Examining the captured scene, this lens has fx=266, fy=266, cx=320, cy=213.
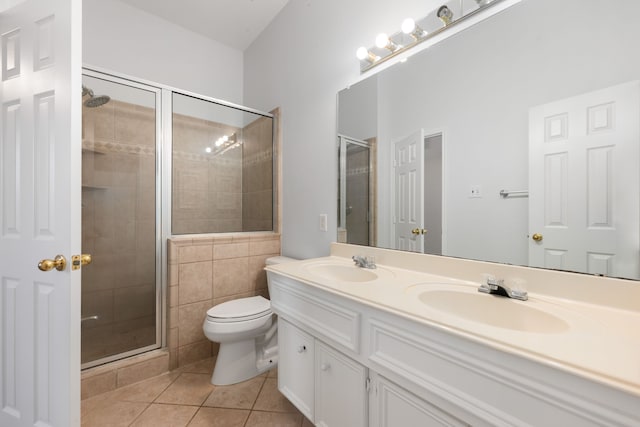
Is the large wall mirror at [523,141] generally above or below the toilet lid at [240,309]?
above

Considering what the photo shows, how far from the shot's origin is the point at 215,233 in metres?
2.11

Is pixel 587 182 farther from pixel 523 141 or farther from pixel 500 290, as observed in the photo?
pixel 500 290

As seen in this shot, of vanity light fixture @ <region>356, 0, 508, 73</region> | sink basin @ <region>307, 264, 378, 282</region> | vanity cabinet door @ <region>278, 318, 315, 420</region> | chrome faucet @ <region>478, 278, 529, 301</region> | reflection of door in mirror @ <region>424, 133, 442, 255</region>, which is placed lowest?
vanity cabinet door @ <region>278, 318, 315, 420</region>

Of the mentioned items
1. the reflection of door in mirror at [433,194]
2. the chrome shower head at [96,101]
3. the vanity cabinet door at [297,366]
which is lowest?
the vanity cabinet door at [297,366]

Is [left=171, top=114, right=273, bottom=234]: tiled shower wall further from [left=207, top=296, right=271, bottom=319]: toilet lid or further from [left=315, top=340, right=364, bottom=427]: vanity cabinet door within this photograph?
[left=315, top=340, right=364, bottom=427]: vanity cabinet door

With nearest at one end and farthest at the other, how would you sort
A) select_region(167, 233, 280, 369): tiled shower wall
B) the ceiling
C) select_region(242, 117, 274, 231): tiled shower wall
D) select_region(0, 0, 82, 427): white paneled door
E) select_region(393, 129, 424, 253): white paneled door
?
select_region(0, 0, 82, 427): white paneled door → select_region(393, 129, 424, 253): white paneled door → select_region(167, 233, 280, 369): tiled shower wall → the ceiling → select_region(242, 117, 274, 231): tiled shower wall

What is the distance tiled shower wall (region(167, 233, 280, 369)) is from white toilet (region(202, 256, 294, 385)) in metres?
0.26

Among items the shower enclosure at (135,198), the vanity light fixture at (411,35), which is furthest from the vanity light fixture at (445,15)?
the shower enclosure at (135,198)

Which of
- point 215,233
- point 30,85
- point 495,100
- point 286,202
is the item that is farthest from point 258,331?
point 495,100

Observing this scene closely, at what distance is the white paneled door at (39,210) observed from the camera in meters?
1.01

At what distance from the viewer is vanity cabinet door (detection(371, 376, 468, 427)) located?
75cm

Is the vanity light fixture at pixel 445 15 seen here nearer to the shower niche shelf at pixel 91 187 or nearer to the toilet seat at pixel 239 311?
the toilet seat at pixel 239 311

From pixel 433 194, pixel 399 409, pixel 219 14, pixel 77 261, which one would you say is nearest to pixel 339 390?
pixel 399 409

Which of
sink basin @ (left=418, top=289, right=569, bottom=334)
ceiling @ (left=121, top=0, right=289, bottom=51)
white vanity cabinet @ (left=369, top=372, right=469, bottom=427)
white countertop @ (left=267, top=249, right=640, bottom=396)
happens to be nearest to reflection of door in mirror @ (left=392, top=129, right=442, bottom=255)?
white countertop @ (left=267, top=249, right=640, bottom=396)
